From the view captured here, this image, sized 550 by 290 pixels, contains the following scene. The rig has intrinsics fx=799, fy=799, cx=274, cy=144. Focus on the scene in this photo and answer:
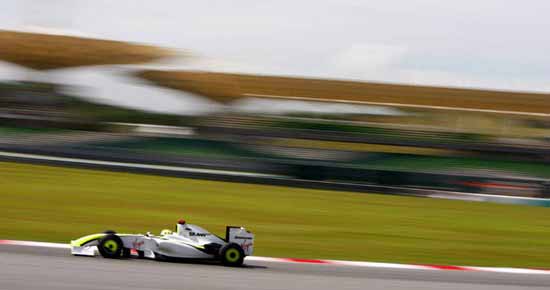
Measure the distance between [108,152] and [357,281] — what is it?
1172 centimetres

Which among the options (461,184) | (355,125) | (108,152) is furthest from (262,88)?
(461,184)

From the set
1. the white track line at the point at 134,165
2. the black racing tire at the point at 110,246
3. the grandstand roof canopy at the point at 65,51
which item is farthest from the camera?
the grandstand roof canopy at the point at 65,51

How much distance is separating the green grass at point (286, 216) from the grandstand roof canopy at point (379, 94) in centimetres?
854

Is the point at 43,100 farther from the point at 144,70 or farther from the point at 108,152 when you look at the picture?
the point at 108,152

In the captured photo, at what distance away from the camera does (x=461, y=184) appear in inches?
601

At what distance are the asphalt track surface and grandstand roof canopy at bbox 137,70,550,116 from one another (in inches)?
637

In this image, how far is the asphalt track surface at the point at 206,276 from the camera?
15.1ft

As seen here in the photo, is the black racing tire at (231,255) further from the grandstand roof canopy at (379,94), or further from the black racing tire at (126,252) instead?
the grandstand roof canopy at (379,94)

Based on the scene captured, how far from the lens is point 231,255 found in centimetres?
555

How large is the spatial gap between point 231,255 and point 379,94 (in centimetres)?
1763

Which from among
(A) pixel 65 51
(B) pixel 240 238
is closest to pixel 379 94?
(A) pixel 65 51

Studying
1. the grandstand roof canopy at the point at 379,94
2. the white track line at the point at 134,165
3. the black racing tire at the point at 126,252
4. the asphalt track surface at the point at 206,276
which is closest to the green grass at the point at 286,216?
the white track line at the point at 134,165

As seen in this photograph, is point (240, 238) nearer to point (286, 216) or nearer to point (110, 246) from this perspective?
point (110, 246)

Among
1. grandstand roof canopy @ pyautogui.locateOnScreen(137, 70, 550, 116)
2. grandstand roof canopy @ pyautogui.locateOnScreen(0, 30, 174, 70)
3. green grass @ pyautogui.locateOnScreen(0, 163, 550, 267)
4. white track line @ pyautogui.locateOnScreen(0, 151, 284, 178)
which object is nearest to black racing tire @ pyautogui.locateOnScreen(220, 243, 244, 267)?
green grass @ pyautogui.locateOnScreen(0, 163, 550, 267)
